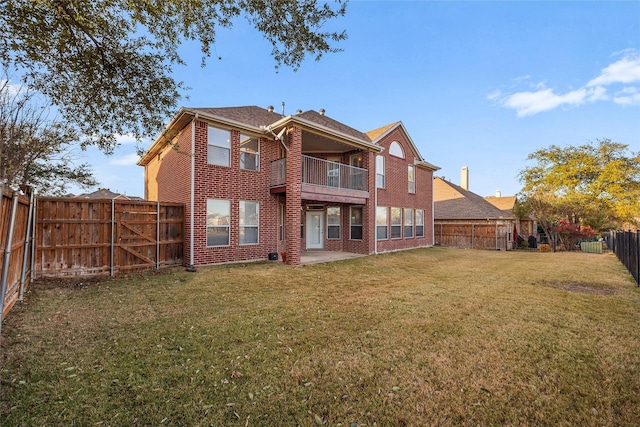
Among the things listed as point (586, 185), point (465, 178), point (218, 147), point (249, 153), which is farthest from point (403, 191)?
point (465, 178)

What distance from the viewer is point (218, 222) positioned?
10.6m

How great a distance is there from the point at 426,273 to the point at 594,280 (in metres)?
4.70

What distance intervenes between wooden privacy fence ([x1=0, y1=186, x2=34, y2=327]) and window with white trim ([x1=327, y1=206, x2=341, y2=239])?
11510 mm

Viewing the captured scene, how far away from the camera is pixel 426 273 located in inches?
391

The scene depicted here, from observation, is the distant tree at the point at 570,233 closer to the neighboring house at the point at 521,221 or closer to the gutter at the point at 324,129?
the neighboring house at the point at 521,221

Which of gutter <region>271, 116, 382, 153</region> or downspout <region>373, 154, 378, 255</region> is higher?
gutter <region>271, 116, 382, 153</region>

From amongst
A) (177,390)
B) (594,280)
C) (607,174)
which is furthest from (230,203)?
(607,174)

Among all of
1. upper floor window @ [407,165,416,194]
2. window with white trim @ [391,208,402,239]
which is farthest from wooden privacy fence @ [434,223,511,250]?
window with white trim @ [391,208,402,239]

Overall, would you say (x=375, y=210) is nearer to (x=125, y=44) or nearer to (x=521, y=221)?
(x=125, y=44)

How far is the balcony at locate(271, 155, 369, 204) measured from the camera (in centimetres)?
1166

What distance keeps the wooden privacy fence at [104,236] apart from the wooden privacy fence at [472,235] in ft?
61.8

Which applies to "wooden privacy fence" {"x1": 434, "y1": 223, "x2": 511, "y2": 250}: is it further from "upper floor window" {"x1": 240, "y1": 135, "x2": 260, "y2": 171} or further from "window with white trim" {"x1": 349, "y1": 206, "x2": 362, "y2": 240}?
"upper floor window" {"x1": 240, "y1": 135, "x2": 260, "y2": 171}

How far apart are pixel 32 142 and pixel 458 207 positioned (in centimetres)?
2654

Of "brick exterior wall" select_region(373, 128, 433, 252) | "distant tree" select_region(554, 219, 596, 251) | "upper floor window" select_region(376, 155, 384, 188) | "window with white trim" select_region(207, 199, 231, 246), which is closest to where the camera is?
"window with white trim" select_region(207, 199, 231, 246)
